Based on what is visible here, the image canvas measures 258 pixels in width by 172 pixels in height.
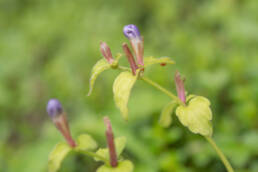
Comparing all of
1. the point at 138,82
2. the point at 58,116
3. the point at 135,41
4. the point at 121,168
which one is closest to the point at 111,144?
the point at 121,168

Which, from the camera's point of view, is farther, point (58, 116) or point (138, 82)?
point (138, 82)

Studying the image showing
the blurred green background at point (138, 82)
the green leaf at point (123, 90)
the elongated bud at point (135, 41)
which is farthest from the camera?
the blurred green background at point (138, 82)

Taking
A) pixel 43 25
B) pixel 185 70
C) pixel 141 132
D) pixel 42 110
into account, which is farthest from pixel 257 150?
pixel 43 25

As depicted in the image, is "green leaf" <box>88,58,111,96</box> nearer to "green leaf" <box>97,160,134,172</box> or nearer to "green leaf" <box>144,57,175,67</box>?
"green leaf" <box>144,57,175,67</box>

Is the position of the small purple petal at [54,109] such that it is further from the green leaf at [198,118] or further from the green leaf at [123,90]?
the green leaf at [198,118]

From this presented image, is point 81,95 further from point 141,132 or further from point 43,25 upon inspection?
point 43,25

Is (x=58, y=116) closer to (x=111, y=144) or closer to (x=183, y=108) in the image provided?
(x=111, y=144)

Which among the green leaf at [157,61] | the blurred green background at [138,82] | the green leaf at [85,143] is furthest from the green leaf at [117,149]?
the blurred green background at [138,82]
